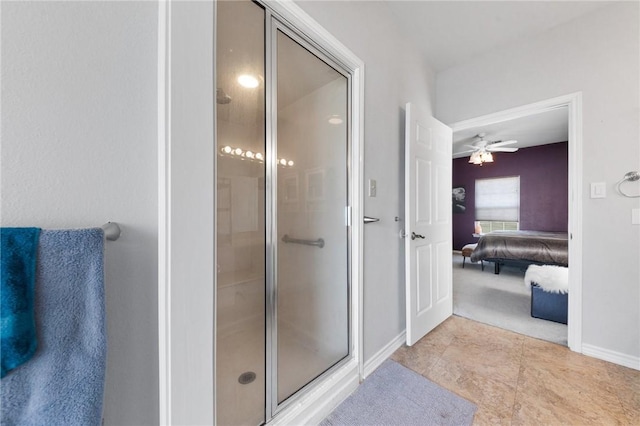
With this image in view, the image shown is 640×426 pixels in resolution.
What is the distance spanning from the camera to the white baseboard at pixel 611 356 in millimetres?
1844

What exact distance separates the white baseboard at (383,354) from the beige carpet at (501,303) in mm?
1043

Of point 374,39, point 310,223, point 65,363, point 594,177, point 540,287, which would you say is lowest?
point 540,287

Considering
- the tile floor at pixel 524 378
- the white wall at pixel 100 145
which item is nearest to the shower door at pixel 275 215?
the white wall at pixel 100 145

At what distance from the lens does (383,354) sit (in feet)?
6.40

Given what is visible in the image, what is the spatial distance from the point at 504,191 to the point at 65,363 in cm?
781

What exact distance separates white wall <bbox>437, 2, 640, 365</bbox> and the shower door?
6.49ft

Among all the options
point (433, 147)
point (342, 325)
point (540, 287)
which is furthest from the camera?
point (540, 287)

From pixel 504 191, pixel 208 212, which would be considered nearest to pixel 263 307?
pixel 208 212

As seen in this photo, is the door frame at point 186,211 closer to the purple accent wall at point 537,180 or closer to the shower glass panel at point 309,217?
the shower glass panel at point 309,217

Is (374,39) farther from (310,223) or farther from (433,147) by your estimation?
(310,223)

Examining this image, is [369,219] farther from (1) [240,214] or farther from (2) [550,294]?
(2) [550,294]

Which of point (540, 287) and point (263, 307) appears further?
point (540, 287)

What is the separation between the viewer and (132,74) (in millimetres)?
810

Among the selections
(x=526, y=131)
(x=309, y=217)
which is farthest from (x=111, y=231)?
(x=526, y=131)
